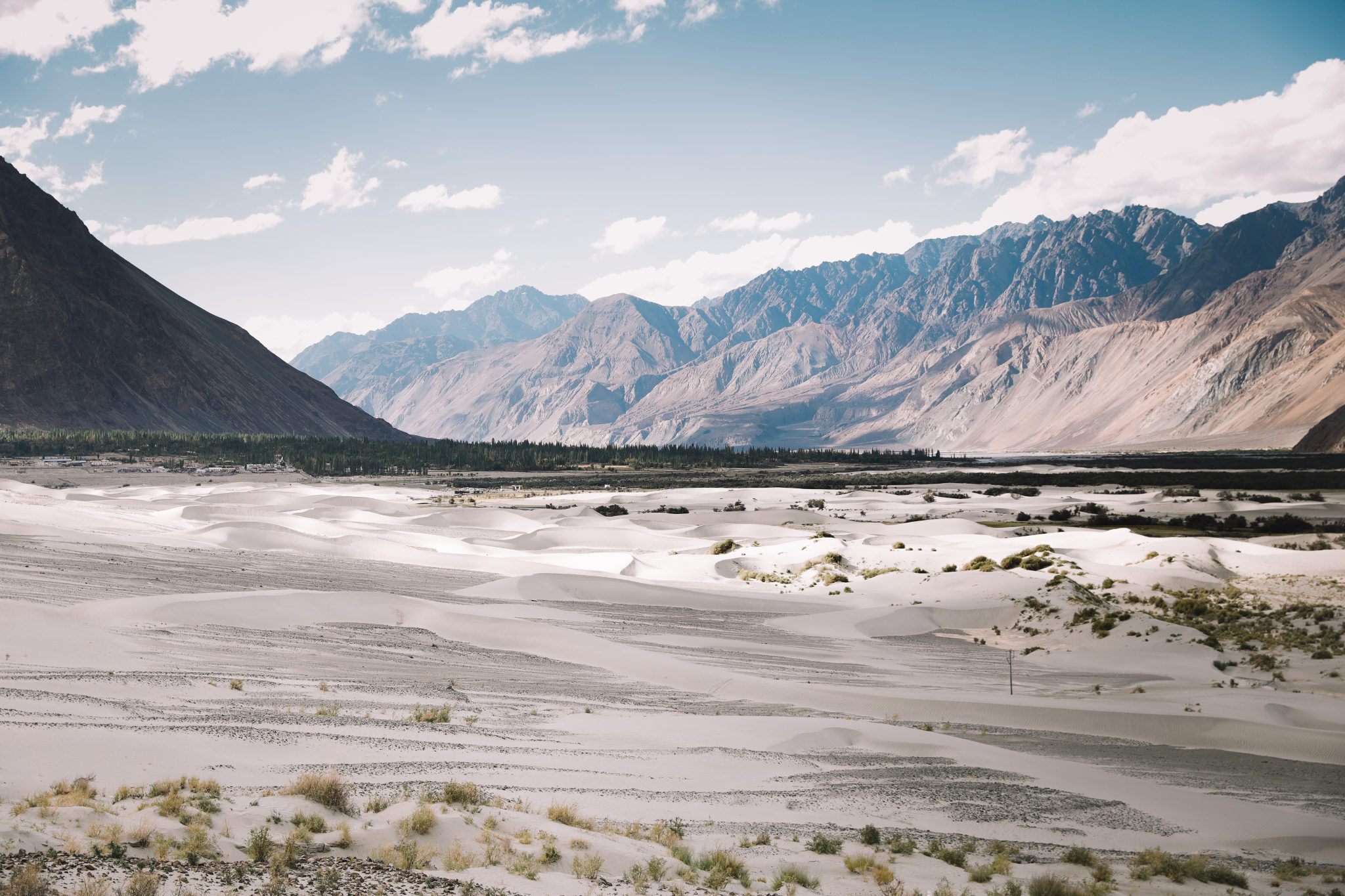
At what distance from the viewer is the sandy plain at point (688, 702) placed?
10055 millimetres

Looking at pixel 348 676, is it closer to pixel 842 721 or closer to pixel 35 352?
pixel 842 721

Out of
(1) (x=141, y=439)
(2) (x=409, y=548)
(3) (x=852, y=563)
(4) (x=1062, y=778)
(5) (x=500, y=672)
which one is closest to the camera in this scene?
(4) (x=1062, y=778)

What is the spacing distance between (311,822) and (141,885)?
1978 millimetres

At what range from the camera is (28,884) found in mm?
6344

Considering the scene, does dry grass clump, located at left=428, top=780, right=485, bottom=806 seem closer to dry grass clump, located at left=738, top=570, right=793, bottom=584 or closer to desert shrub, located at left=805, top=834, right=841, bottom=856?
desert shrub, located at left=805, top=834, right=841, bottom=856

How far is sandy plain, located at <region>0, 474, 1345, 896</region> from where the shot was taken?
33.0 feet

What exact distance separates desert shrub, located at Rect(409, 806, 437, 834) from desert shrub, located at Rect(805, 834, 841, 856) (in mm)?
4422

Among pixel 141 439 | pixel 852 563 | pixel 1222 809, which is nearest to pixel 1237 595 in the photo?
pixel 852 563

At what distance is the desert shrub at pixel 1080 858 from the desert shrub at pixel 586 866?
571 cm

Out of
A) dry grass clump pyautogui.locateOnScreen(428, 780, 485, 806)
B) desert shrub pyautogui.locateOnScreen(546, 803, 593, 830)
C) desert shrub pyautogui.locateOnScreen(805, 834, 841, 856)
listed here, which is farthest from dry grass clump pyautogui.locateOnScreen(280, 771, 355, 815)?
desert shrub pyautogui.locateOnScreen(805, 834, 841, 856)

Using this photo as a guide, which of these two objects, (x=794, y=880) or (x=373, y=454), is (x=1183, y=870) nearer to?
(x=794, y=880)

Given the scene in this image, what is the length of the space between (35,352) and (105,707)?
16586 cm

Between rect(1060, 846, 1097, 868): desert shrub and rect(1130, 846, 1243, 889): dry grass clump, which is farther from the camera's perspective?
rect(1060, 846, 1097, 868): desert shrub

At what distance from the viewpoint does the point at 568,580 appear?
34.6m
